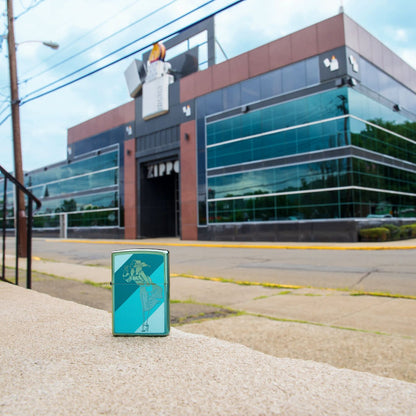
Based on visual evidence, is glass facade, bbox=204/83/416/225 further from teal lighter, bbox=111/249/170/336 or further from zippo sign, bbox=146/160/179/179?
teal lighter, bbox=111/249/170/336

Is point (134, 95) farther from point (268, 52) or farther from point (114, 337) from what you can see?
point (114, 337)

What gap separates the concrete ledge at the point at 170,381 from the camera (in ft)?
7.57

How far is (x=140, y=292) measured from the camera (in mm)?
3561

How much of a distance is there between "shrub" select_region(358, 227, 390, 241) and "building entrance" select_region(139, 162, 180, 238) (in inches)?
767

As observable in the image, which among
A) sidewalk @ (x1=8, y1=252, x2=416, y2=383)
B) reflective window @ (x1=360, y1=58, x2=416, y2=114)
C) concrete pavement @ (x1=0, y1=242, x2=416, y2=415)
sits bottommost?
sidewalk @ (x1=8, y1=252, x2=416, y2=383)

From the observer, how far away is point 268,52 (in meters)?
28.7

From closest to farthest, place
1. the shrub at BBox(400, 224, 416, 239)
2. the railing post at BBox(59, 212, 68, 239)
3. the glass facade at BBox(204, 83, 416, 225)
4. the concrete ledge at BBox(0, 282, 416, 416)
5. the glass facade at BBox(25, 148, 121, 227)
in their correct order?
the concrete ledge at BBox(0, 282, 416, 416) < the glass facade at BBox(204, 83, 416, 225) < the shrub at BBox(400, 224, 416, 239) < the glass facade at BBox(25, 148, 121, 227) < the railing post at BBox(59, 212, 68, 239)

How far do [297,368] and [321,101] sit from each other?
24762mm

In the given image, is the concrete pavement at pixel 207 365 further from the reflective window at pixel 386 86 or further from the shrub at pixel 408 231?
the reflective window at pixel 386 86

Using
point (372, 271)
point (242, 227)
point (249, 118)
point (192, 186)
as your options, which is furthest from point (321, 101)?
point (372, 271)

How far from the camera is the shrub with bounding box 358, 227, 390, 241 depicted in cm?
2312

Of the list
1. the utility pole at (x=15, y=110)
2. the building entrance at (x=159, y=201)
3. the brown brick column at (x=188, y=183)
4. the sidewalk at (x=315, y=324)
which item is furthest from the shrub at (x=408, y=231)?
the utility pole at (x=15, y=110)

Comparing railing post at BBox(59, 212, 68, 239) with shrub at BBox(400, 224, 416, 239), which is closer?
shrub at BBox(400, 224, 416, 239)

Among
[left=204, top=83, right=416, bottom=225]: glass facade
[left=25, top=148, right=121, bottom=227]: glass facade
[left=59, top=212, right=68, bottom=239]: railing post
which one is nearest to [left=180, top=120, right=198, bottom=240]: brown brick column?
[left=204, top=83, right=416, bottom=225]: glass facade
